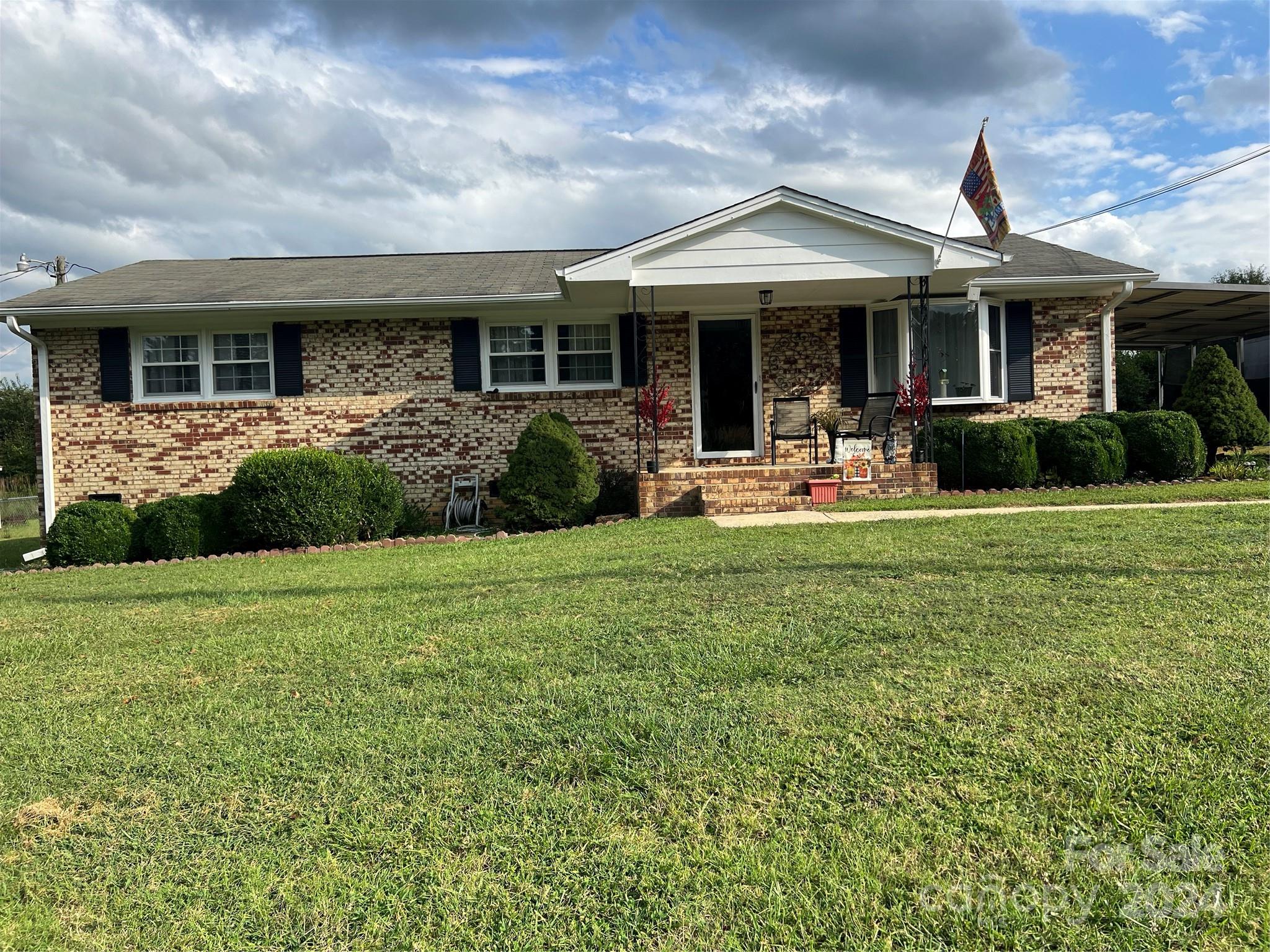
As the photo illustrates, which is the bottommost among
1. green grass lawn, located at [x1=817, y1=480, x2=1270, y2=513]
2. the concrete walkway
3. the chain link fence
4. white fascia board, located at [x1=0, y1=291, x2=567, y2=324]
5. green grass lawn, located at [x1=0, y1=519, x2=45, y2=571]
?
green grass lawn, located at [x1=0, y1=519, x2=45, y2=571]

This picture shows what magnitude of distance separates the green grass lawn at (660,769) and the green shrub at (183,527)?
15.4ft

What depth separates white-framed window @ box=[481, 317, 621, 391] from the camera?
12.7 meters

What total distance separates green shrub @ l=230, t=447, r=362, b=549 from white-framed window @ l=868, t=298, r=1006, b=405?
7745 millimetres

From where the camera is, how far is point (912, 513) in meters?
9.07

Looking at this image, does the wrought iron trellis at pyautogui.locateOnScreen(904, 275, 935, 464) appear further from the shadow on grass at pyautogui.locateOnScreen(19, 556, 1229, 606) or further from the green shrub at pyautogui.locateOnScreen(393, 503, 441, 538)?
the green shrub at pyautogui.locateOnScreen(393, 503, 441, 538)

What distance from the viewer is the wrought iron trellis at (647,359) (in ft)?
35.3

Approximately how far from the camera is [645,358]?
12773mm

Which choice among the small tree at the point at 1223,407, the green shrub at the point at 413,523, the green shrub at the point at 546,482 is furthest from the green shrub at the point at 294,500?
the small tree at the point at 1223,407

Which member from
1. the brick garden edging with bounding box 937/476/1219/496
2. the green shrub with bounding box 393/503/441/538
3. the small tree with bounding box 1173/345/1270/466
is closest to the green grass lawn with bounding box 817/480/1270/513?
the brick garden edging with bounding box 937/476/1219/496

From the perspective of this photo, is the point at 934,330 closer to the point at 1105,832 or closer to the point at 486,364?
the point at 486,364

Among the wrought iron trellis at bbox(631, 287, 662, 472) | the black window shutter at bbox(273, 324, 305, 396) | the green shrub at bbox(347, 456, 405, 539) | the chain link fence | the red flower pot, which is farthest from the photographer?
the chain link fence

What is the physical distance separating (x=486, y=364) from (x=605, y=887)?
10.9 m

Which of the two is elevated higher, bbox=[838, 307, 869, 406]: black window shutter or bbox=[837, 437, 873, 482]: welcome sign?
bbox=[838, 307, 869, 406]: black window shutter

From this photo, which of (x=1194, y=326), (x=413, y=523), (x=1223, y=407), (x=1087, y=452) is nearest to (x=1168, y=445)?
(x=1087, y=452)
